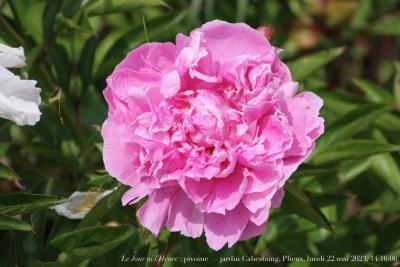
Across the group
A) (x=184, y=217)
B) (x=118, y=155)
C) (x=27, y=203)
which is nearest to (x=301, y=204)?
(x=184, y=217)

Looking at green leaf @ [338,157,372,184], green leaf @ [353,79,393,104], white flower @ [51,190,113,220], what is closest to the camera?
white flower @ [51,190,113,220]

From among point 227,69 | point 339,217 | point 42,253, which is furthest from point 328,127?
point 42,253

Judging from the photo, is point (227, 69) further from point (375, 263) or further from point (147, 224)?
point (375, 263)

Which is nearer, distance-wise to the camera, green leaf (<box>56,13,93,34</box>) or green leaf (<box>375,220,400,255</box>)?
green leaf (<box>56,13,93,34</box>)

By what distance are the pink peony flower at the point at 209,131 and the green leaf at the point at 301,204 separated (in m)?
0.07

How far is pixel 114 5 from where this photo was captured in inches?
58.4

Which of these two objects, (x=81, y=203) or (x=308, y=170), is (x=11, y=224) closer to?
(x=81, y=203)

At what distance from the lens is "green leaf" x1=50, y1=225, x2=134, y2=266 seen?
1108 mm

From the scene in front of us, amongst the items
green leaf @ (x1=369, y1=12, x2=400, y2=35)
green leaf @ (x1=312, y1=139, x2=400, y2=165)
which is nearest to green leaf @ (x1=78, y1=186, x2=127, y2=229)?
green leaf @ (x1=312, y1=139, x2=400, y2=165)

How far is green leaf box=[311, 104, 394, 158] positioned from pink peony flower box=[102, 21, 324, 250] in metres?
0.41

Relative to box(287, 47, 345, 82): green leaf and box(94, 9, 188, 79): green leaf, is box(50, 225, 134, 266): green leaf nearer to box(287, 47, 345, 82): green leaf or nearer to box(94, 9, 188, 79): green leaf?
box(94, 9, 188, 79): green leaf

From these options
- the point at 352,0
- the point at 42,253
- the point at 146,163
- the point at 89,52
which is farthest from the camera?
the point at 352,0

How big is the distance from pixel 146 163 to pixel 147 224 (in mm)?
100

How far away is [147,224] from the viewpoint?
1144mm
